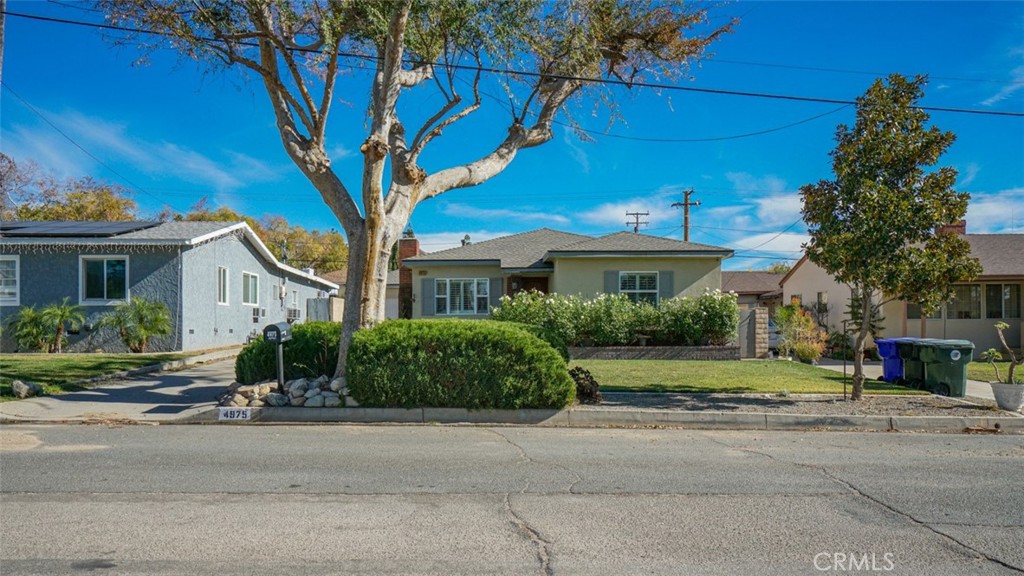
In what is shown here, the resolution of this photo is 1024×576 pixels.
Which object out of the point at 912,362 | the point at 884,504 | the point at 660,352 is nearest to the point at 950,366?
the point at 912,362

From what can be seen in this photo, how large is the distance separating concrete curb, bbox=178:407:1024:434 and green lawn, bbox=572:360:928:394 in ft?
7.81

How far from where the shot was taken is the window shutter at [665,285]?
22.3 m

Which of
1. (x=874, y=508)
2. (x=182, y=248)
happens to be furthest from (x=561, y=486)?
(x=182, y=248)

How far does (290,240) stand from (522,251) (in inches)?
1329

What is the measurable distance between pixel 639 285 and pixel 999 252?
1347 centimetres

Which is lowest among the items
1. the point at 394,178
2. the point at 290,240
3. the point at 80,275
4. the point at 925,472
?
the point at 925,472

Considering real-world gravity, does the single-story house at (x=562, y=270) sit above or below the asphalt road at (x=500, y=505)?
above

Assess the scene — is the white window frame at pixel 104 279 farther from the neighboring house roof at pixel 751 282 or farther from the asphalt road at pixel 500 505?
the neighboring house roof at pixel 751 282

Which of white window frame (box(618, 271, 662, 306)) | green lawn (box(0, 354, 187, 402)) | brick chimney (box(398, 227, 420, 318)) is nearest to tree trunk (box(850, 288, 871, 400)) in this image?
white window frame (box(618, 271, 662, 306))

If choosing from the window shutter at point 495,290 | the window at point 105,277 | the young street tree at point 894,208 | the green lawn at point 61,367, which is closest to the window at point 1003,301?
the young street tree at point 894,208

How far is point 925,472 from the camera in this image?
6.64m

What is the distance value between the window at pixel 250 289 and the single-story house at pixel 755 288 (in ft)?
91.2

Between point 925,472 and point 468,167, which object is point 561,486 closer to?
point 925,472

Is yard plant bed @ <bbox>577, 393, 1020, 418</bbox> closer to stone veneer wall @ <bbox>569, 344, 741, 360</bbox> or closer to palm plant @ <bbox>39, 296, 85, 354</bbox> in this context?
stone veneer wall @ <bbox>569, 344, 741, 360</bbox>
